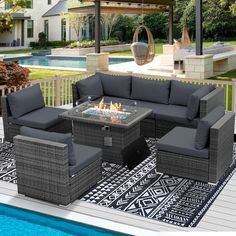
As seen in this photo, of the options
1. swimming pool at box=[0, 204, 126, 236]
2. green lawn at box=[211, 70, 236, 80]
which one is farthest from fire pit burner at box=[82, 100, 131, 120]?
green lawn at box=[211, 70, 236, 80]

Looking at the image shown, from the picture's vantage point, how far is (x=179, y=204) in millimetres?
5441

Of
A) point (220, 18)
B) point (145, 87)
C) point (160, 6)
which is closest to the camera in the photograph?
point (145, 87)

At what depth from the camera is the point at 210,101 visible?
24.4ft

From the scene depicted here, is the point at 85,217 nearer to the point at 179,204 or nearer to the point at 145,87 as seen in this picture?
the point at 179,204

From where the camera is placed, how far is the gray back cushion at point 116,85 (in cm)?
894

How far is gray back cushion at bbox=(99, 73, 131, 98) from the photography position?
29.3ft

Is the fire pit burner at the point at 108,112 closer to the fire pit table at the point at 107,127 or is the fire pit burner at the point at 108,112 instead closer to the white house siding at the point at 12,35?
the fire pit table at the point at 107,127

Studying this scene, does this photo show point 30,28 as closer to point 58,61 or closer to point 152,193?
point 58,61

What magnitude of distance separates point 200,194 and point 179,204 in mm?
426

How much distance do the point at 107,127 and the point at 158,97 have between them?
193 cm

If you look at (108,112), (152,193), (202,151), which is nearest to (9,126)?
(108,112)

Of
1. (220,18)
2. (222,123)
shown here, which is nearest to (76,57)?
(220,18)

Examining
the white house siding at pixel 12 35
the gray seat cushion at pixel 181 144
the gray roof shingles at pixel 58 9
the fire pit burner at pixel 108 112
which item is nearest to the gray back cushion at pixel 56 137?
the gray seat cushion at pixel 181 144

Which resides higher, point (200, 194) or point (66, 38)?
point (66, 38)
